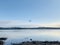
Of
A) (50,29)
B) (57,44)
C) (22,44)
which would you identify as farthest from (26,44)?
(50,29)

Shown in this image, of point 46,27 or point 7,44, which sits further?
point 46,27

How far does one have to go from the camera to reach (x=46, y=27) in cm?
602

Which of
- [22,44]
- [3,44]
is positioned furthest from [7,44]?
[22,44]

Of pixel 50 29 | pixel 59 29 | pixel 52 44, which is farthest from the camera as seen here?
pixel 50 29

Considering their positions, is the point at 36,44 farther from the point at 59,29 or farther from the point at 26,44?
the point at 59,29

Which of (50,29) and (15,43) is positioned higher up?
(50,29)

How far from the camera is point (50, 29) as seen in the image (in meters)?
5.80

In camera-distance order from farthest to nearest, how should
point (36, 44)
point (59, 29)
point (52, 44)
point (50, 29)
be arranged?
point (50, 29) → point (59, 29) → point (52, 44) → point (36, 44)

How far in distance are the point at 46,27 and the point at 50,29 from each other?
0.89 feet

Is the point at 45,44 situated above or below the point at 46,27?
below

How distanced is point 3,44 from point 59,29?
256 centimetres

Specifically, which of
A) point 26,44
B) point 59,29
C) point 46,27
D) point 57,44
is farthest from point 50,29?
point 26,44

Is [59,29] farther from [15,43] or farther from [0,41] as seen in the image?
[0,41]

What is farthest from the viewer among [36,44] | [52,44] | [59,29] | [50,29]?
[50,29]
